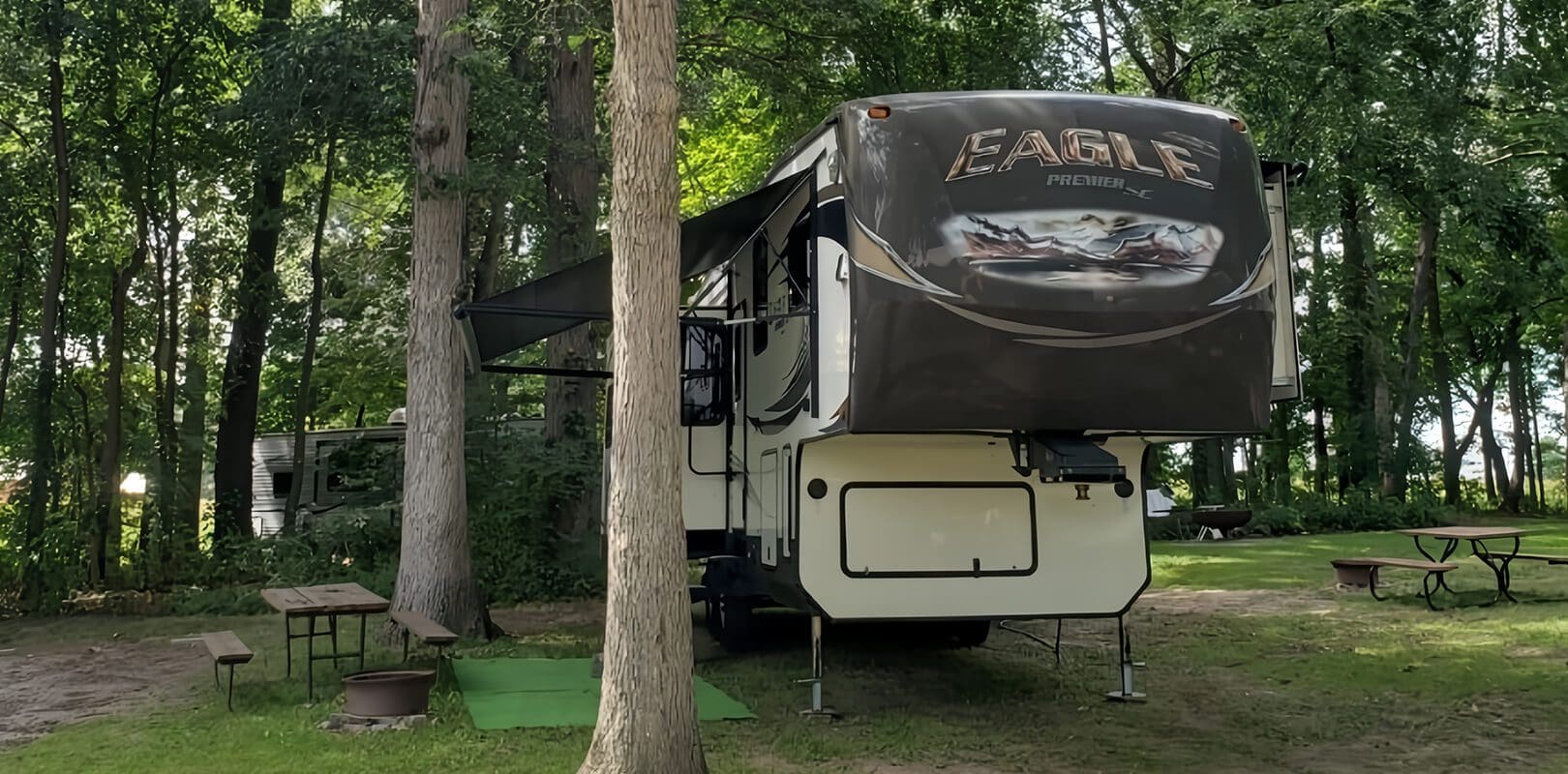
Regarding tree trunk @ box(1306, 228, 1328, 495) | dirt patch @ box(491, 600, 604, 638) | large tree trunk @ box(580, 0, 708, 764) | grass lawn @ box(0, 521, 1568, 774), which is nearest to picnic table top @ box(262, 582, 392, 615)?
grass lawn @ box(0, 521, 1568, 774)

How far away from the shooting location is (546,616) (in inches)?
460

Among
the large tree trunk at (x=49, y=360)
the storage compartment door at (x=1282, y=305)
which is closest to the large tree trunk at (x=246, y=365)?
the large tree trunk at (x=49, y=360)

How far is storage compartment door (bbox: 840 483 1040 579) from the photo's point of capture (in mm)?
6477

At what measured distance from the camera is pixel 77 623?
11.6 meters

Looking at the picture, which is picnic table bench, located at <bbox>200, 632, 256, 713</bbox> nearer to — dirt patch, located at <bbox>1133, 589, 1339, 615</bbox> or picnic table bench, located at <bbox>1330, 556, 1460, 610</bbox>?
dirt patch, located at <bbox>1133, 589, 1339, 615</bbox>

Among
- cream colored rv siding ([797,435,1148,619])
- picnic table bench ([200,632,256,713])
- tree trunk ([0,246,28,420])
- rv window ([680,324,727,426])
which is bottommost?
picnic table bench ([200,632,256,713])

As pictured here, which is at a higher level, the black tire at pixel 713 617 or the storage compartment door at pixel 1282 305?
the storage compartment door at pixel 1282 305

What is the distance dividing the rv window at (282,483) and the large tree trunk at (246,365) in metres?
2.44

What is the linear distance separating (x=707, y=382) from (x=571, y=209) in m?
5.19

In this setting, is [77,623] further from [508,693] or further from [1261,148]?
[1261,148]

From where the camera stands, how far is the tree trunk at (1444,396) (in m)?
25.6

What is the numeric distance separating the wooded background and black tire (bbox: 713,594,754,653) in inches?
151

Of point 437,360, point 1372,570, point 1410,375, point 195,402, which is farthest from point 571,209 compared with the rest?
point 1410,375

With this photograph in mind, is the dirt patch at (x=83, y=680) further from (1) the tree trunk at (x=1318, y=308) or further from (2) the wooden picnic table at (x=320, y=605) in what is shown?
(1) the tree trunk at (x=1318, y=308)
